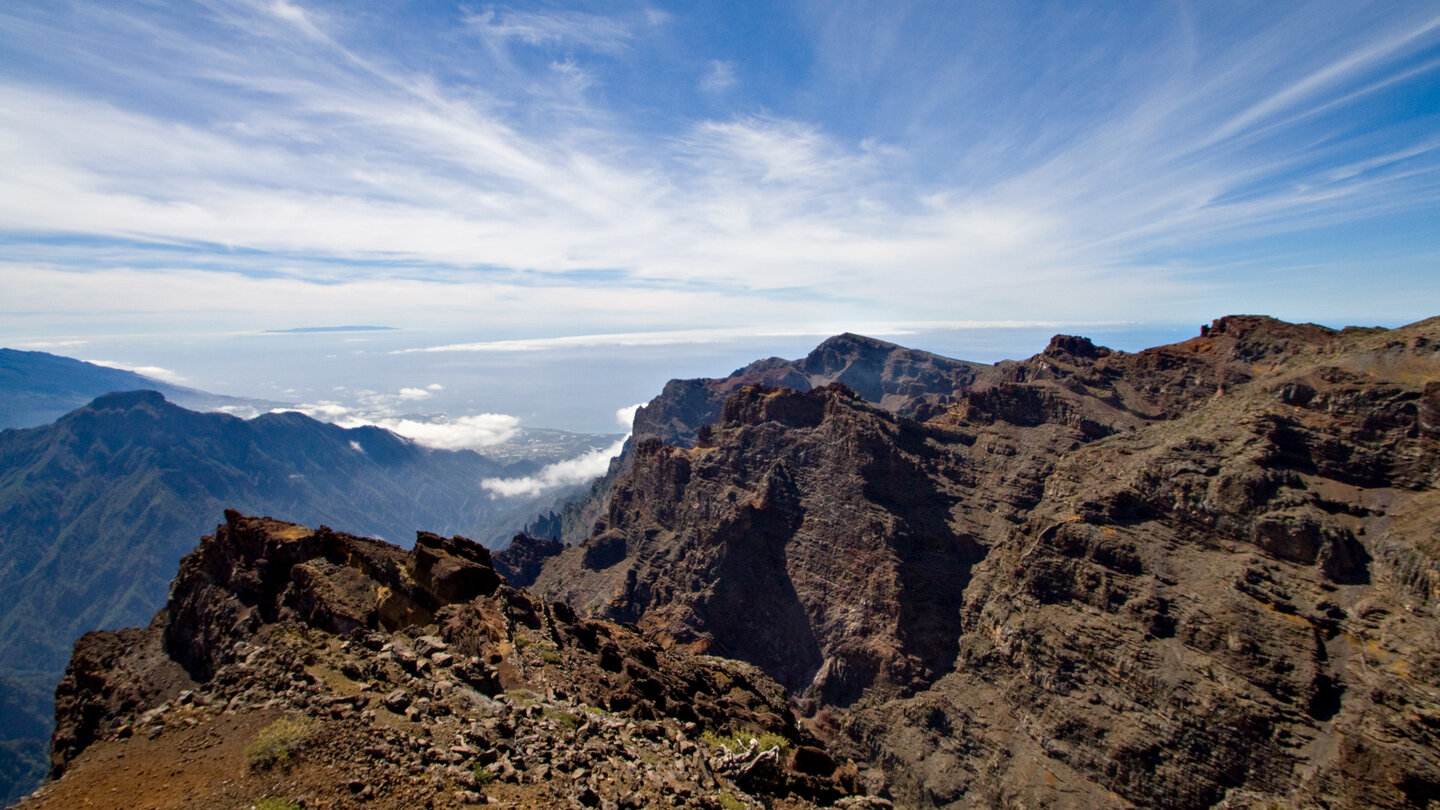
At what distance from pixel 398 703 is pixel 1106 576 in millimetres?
62642

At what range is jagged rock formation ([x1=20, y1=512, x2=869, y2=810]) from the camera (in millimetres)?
14789

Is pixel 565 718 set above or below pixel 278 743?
below

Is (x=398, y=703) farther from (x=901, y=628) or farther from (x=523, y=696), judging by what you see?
(x=901, y=628)

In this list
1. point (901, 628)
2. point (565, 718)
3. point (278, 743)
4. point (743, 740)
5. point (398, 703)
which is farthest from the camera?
point (901, 628)

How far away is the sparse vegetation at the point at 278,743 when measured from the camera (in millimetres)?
14609

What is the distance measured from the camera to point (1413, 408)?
5734 cm

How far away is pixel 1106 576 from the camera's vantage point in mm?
59000

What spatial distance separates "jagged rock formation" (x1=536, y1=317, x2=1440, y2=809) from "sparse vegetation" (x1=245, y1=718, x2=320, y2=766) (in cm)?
5738

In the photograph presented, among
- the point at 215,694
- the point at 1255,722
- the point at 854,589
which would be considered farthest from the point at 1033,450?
the point at 215,694

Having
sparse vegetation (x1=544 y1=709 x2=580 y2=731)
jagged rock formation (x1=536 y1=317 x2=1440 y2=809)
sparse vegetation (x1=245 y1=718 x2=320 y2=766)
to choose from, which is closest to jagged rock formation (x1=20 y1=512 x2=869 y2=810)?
sparse vegetation (x1=245 y1=718 x2=320 y2=766)

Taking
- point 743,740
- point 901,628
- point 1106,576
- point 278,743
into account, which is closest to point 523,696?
point 278,743

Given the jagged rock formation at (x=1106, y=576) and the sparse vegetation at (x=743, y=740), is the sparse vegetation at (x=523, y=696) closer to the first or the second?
the sparse vegetation at (x=743, y=740)

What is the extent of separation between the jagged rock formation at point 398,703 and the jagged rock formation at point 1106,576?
33.2m

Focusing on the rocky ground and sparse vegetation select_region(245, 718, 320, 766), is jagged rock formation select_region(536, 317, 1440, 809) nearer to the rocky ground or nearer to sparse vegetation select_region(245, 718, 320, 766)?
the rocky ground
